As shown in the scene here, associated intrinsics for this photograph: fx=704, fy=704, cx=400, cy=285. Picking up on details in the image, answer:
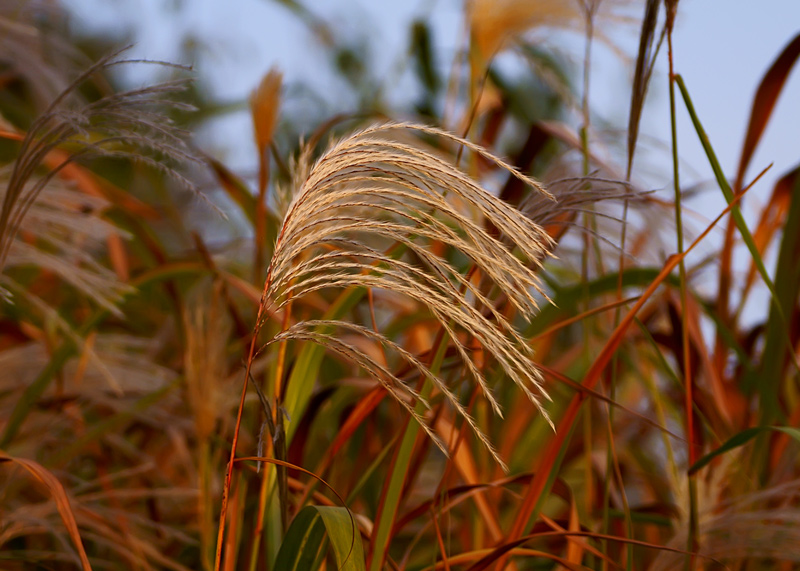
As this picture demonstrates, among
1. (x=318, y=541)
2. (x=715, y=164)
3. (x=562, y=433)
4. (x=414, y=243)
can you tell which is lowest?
(x=318, y=541)

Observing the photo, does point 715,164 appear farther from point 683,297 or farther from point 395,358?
point 395,358

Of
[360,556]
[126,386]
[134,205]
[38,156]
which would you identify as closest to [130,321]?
[134,205]

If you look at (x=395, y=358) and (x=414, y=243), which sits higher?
(x=414, y=243)

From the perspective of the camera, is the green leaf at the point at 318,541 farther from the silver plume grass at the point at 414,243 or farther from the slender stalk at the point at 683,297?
the slender stalk at the point at 683,297

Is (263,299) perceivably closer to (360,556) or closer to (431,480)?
(360,556)

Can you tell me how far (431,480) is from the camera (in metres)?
1.65

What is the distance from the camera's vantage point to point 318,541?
63 cm

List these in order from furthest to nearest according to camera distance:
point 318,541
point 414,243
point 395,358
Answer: point 395,358, point 318,541, point 414,243

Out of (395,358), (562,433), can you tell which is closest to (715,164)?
(562,433)

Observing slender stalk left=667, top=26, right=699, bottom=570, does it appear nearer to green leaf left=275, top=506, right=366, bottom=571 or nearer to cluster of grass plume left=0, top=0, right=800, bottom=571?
cluster of grass plume left=0, top=0, right=800, bottom=571

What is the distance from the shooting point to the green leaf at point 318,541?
55cm

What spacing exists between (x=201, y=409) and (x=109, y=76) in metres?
3.18

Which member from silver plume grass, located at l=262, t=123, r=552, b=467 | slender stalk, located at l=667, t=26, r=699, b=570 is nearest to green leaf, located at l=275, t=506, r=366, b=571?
silver plume grass, located at l=262, t=123, r=552, b=467

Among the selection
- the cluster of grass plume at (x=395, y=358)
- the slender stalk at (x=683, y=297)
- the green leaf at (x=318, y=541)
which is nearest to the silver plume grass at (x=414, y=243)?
the cluster of grass plume at (x=395, y=358)
